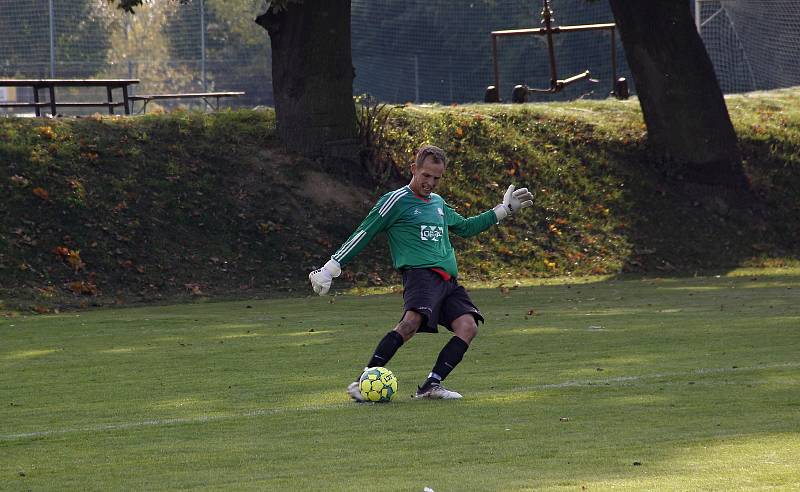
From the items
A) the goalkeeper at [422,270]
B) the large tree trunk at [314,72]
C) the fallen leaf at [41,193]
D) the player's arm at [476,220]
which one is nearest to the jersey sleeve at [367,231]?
the goalkeeper at [422,270]

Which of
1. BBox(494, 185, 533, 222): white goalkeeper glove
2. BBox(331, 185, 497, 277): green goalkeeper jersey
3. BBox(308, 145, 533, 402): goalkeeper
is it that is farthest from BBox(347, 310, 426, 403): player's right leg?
BBox(494, 185, 533, 222): white goalkeeper glove

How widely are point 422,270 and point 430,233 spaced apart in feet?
0.93

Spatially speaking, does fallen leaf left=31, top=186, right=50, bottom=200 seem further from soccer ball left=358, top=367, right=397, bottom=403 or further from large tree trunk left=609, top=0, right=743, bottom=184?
soccer ball left=358, top=367, right=397, bottom=403

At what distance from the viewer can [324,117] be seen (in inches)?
1069

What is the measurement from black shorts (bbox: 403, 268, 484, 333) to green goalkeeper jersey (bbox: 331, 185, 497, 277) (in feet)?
0.27

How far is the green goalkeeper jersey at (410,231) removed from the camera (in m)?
10.5

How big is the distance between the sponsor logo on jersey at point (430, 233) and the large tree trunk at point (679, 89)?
19.1 meters

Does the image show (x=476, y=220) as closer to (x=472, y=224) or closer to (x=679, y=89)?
(x=472, y=224)

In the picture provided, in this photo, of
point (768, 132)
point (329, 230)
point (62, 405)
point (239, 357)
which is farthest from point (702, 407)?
point (768, 132)

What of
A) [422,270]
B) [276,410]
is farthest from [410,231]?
[276,410]

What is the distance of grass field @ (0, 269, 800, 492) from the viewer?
7.49m

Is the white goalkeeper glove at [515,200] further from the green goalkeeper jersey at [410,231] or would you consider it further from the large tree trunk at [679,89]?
the large tree trunk at [679,89]

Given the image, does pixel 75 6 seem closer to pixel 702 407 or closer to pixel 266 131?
pixel 266 131

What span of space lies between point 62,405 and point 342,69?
54.8 feet
